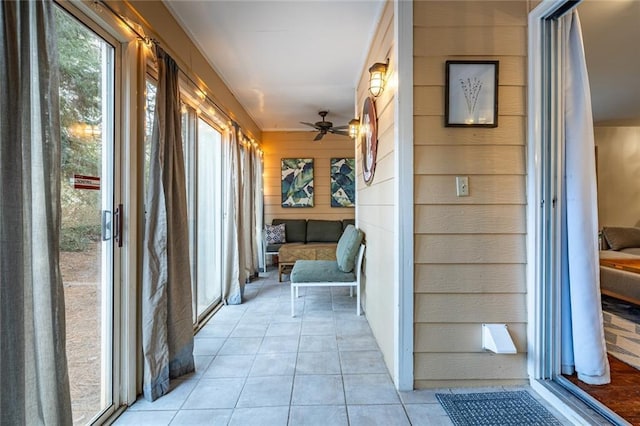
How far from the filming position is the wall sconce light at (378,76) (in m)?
2.33

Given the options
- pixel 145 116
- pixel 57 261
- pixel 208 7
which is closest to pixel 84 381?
pixel 57 261

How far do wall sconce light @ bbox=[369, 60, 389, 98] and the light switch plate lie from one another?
92 cm

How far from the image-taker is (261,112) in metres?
5.19

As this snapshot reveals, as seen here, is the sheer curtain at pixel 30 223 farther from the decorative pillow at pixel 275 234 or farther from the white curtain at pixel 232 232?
the decorative pillow at pixel 275 234

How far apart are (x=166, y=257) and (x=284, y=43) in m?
2.09

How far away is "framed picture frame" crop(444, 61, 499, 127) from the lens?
1994 mm

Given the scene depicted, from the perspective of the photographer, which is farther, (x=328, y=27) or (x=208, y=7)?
(x=328, y=27)

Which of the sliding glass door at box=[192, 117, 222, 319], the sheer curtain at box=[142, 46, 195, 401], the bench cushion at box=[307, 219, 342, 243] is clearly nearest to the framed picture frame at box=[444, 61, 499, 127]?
the sheer curtain at box=[142, 46, 195, 401]

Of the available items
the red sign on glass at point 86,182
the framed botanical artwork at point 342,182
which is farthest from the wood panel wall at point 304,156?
the red sign on glass at point 86,182

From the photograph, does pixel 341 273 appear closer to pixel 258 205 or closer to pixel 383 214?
pixel 383 214

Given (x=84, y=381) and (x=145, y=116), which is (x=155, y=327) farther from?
(x=145, y=116)

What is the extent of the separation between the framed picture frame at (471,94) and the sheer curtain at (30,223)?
1.95 meters

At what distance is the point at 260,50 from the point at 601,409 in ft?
11.4

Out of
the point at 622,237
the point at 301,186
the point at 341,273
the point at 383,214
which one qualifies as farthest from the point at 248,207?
the point at 622,237
